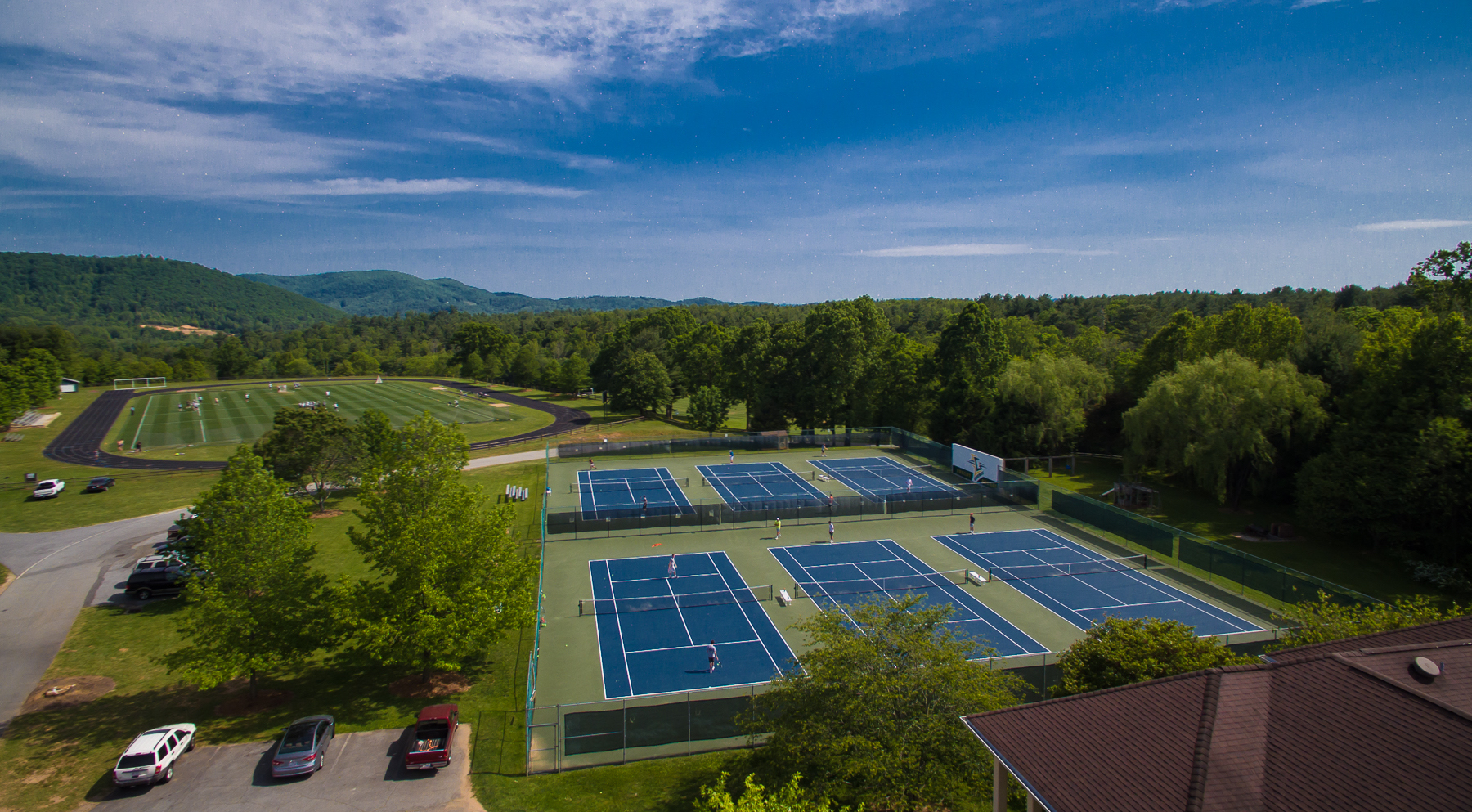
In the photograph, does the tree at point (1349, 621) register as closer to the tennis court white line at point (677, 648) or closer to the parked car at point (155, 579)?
the tennis court white line at point (677, 648)

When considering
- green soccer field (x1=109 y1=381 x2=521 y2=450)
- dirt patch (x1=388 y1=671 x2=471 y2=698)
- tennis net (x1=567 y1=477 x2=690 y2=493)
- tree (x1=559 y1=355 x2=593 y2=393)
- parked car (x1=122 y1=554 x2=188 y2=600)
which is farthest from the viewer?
tree (x1=559 y1=355 x2=593 y2=393)

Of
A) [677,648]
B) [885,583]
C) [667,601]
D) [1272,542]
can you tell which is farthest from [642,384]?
[1272,542]

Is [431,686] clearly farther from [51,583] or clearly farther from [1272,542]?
[1272,542]

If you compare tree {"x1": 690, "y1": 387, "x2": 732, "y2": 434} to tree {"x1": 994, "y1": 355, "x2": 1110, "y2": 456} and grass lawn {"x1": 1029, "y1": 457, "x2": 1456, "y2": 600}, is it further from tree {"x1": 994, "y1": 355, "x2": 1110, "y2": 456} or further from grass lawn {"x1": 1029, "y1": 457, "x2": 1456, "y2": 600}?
grass lawn {"x1": 1029, "y1": 457, "x2": 1456, "y2": 600}

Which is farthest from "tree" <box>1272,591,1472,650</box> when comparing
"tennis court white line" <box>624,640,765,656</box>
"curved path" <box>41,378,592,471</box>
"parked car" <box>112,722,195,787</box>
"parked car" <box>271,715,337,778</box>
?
"curved path" <box>41,378,592,471</box>

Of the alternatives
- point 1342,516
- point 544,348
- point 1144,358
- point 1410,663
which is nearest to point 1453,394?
point 1342,516

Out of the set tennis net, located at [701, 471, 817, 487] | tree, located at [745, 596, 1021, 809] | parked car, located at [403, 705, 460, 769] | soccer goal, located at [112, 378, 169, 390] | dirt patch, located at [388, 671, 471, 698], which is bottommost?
dirt patch, located at [388, 671, 471, 698]
